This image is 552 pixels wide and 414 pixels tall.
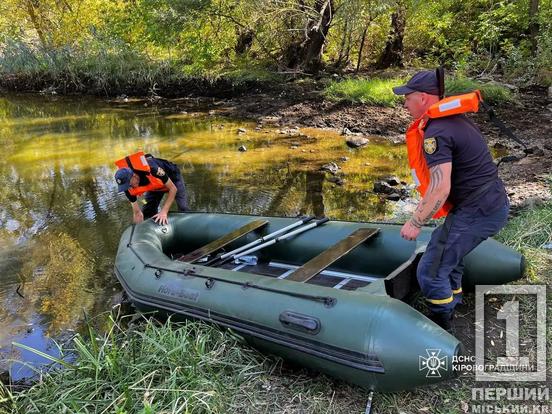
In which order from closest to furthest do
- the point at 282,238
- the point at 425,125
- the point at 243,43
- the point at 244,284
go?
the point at 425,125
the point at 244,284
the point at 282,238
the point at 243,43

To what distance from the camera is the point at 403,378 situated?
7.98ft

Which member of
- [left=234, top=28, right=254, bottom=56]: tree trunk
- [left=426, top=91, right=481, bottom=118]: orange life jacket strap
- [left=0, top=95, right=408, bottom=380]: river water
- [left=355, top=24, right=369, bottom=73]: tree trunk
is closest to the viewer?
[left=426, top=91, right=481, bottom=118]: orange life jacket strap

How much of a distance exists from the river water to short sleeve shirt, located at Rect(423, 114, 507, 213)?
105 inches

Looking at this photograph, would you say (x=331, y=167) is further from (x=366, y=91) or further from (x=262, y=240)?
(x=262, y=240)

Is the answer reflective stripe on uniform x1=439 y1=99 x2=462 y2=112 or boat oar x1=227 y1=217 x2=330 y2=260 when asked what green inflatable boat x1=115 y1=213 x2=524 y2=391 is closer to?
boat oar x1=227 y1=217 x2=330 y2=260

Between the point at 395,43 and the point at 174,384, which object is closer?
the point at 174,384

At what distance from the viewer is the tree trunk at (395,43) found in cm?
1200

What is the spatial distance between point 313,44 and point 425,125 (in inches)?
413

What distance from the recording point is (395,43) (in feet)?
40.5

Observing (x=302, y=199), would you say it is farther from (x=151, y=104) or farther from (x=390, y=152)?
(x=151, y=104)

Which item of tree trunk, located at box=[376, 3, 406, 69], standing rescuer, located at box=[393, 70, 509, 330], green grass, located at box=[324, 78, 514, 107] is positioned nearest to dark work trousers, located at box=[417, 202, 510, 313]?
standing rescuer, located at box=[393, 70, 509, 330]

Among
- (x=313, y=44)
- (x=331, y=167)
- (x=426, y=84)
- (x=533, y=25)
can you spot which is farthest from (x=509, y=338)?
(x=313, y=44)

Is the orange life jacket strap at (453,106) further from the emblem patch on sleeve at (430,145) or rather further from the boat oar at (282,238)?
the boat oar at (282,238)

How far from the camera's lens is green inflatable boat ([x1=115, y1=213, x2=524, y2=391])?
8.13 ft
